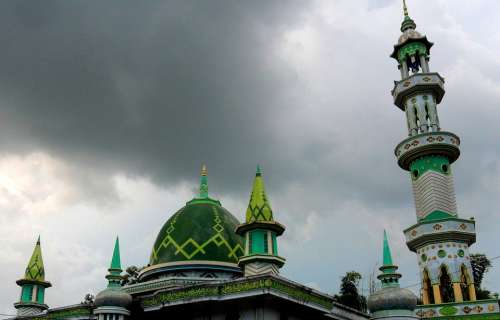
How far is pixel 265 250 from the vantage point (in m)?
20.0

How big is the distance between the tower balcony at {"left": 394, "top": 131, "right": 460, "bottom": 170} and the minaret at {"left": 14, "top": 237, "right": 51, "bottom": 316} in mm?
18639

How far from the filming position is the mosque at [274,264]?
1852 centimetres

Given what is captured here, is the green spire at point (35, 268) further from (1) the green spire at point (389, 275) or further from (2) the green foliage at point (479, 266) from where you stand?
(2) the green foliage at point (479, 266)

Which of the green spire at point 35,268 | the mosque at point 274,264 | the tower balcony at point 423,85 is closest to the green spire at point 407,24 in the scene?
the mosque at point 274,264

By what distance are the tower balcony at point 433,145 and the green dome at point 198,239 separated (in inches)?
362

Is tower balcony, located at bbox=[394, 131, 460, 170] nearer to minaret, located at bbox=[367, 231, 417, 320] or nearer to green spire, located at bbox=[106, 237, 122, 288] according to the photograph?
minaret, located at bbox=[367, 231, 417, 320]

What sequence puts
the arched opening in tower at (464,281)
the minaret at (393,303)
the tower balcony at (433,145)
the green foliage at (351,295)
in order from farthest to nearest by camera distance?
the green foliage at (351,295), the tower balcony at (433,145), the arched opening in tower at (464,281), the minaret at (393,303)

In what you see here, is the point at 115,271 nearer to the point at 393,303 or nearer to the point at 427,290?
the point at 393,303

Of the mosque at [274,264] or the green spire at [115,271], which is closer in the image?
the mosque at [274,264]

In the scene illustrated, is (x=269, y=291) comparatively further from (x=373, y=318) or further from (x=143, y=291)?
(x=143, y=291)

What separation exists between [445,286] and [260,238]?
9885 millimetres

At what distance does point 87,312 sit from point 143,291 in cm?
261

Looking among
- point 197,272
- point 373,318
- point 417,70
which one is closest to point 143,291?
point 197,272

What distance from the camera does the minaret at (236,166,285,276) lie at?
64.5 ft
